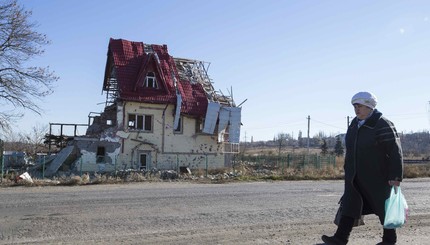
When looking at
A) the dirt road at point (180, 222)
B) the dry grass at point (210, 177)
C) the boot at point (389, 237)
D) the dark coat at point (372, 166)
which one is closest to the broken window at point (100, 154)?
the dry grass at point (210, 177)

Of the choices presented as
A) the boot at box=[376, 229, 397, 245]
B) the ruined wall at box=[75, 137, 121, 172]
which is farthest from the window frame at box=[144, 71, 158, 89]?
the boot at box=[376, 229, 397, 245]

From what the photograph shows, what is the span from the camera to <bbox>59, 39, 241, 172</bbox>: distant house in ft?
106

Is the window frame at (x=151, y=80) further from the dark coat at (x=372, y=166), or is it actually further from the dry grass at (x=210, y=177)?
the dark coat at (x=372, y=166)

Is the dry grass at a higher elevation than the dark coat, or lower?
lower

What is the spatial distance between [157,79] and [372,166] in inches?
1166

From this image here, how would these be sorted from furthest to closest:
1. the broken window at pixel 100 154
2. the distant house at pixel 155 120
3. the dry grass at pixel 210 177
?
the distant house at pixel 155 120, the broken window at pixel 100 154, the dry grass at pixel 210 177

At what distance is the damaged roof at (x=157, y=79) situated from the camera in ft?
109

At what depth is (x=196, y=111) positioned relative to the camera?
1355 inches

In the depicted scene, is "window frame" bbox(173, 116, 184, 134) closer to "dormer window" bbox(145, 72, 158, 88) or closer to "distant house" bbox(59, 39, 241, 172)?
"distant house" bbox(59, 39, 241, 172)

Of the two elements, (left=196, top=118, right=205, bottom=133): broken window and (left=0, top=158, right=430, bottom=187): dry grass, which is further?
(left=196, top=118, right=205, bottom=133): broken window

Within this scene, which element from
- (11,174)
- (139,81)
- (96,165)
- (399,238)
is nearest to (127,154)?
(96,165)

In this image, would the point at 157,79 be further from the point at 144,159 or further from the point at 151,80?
the point at 144,159

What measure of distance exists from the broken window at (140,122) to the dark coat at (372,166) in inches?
1117

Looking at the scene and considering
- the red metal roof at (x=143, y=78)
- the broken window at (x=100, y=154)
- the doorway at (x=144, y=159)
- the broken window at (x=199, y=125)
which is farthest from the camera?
the broken window at (x=199, y=125)
